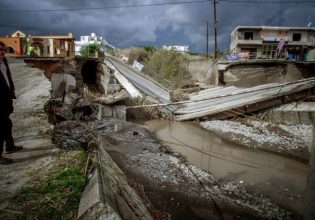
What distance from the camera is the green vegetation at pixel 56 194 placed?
301 cm

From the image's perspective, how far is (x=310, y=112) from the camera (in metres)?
10.5

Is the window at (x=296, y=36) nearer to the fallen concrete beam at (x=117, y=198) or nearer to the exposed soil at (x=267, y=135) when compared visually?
the exposed soil at (x=267, y=135)

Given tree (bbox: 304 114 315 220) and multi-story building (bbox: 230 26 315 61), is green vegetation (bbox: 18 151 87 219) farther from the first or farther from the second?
multi-story building (bbox: 230 26 315 61)

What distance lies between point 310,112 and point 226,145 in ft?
13.1

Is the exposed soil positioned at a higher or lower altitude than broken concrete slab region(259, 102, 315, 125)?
lower

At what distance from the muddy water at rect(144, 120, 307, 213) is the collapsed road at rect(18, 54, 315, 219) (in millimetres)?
37

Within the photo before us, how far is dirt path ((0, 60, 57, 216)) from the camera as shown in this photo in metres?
3.47

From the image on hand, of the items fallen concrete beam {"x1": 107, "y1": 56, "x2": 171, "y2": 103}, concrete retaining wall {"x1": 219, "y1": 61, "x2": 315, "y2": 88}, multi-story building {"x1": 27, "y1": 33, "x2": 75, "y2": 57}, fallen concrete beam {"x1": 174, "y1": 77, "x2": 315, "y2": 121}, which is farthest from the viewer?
multi-story building {"x1": 27, "y1": 33, "x2": 75, "y2": 57}

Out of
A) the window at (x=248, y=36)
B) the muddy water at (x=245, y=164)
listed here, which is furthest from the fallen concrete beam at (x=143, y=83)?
the window at (x=248, y=36)

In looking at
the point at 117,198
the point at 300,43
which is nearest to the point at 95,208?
the point at 117,198

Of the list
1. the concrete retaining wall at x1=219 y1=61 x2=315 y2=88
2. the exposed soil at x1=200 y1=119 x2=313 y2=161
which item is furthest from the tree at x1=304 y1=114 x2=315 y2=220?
the concrete retaining wall at x1=219 y1=61 x2=315 y2=88

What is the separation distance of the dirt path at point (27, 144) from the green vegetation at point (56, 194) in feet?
0.56

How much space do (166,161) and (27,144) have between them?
3202mm

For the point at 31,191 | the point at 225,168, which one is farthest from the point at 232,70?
the point at 31,191
